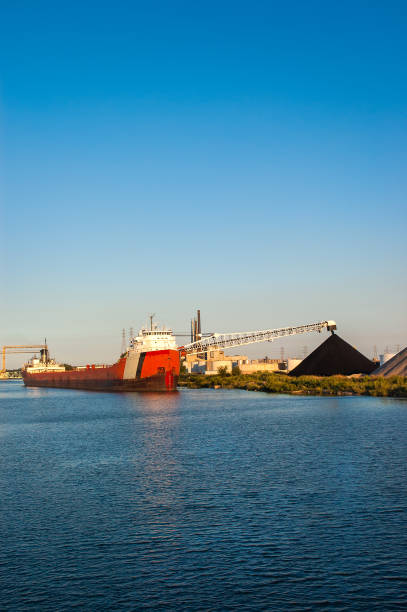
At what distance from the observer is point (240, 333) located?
11344 centimetres

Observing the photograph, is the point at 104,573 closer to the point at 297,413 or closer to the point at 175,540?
the point at 175,540

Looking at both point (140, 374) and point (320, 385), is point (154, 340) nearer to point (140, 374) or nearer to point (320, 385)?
point (140, 374)

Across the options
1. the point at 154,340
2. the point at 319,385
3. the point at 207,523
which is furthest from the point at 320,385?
the point at 207,523

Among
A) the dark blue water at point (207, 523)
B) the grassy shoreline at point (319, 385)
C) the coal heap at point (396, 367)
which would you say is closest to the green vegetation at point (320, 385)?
the grassy shoreline at point (319, 385)

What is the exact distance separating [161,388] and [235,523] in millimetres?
65435

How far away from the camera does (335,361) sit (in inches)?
4099

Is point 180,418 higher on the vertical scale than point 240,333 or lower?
lower

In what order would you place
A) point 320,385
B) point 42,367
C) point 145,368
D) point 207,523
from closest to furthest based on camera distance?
point 207,523, point 145,368, point 320,385, point 42,367

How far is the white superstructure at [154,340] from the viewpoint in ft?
279

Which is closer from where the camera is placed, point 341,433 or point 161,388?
point 341,433

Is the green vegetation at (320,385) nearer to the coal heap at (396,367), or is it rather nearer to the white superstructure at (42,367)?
the coal heap at (396,367)

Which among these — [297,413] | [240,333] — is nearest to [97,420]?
[297,413]

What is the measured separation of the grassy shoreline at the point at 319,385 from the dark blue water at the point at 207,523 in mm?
38533

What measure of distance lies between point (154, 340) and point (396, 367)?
123 ft
